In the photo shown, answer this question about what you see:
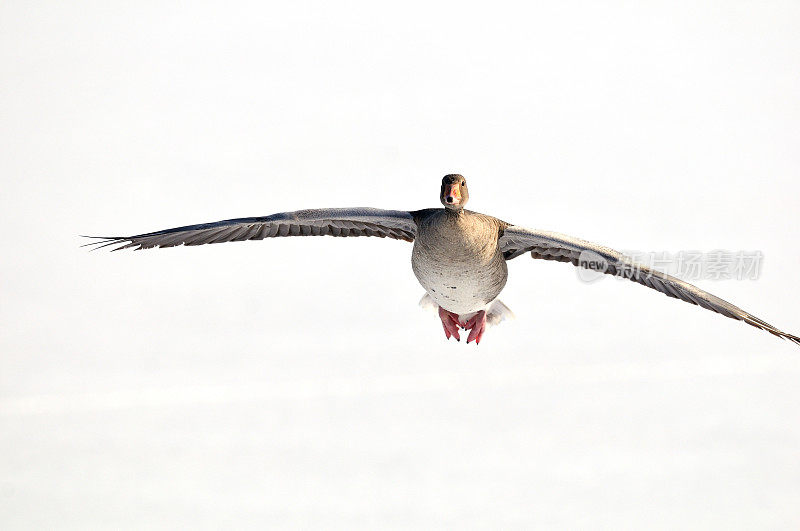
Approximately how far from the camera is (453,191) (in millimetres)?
7414

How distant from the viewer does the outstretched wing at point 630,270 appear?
7465mm

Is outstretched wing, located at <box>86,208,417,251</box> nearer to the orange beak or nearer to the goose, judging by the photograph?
the goose

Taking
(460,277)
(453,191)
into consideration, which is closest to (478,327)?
(460,277)

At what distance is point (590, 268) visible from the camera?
8266 millimetres

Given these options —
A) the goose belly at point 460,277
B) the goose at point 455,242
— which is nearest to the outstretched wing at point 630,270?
the goose at point 455,242

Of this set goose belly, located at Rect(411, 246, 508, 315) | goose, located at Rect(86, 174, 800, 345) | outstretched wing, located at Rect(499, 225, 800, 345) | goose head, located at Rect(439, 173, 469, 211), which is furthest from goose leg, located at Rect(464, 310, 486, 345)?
goose head, located at Rect(439, 173, 469, 211)

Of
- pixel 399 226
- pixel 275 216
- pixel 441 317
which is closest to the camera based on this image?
pixel 275 216

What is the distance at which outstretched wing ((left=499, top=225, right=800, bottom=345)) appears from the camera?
746cm

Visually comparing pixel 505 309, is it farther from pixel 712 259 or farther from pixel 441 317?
pixel 712 259

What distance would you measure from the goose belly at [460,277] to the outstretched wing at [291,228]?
0.36 m

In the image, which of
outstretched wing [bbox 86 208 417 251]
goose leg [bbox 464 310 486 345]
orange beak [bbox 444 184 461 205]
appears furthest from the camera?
goose leg [bbox 464 310 486 345]

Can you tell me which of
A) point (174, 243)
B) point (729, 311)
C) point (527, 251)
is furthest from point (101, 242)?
point (729, 311)

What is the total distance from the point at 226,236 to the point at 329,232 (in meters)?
0.92

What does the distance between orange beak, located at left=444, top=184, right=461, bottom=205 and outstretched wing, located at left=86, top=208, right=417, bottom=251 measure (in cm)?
68
